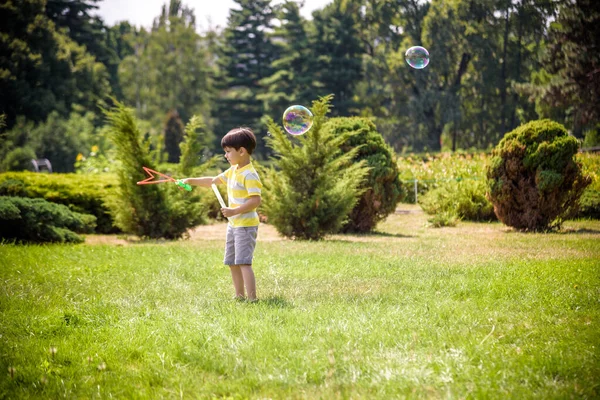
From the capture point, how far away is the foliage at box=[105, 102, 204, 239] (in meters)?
13.2

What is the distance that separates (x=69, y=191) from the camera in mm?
14469

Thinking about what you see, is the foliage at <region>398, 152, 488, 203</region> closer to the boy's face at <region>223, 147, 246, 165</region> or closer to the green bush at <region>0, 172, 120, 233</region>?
the green bush at <region>0, 172, 120, 233</region>

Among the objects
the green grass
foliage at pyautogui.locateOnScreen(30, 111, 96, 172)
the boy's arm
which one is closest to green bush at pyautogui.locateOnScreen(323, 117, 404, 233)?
the green grass

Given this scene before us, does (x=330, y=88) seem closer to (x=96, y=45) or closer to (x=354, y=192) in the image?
(x=96, y=45)

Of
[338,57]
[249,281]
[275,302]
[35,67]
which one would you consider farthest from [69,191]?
[338,57]

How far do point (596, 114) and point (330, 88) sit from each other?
2185cm

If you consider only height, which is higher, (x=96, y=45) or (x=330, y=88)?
(x=96, y=45)

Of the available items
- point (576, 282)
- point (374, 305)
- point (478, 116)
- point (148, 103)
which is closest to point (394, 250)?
point (576, 282)

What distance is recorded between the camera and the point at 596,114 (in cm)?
3638

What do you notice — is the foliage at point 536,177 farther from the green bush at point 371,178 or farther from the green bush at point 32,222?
the green bush at point 32,222

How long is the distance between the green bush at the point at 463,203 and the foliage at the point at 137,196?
783cm

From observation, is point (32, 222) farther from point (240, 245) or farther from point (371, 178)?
point (371, 178)

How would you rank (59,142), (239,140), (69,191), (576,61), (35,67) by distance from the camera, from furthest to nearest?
1. (35,67)
2. (59,142)
3. (576,61)
4. (69,191)
5. (239,140)

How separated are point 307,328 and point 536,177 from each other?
10.1 m
